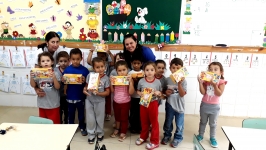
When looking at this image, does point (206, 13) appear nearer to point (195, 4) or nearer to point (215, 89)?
point (195, 4)

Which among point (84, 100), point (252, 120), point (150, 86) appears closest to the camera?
point (252, 120)

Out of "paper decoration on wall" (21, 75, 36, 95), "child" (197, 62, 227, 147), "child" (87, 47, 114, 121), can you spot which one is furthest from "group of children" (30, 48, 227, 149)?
"paper decoration on wall" (21, 75, 36, 95)

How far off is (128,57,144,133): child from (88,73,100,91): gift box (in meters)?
0.44

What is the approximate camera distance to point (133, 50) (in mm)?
2943

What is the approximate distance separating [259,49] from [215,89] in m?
1.51

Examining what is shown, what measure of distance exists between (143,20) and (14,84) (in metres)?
2.72

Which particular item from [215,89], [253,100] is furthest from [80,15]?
[253,100]

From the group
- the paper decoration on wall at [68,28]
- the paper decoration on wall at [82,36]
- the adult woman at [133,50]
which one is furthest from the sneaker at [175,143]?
the paper decoration on wall at [68,28]

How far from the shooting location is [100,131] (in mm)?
3029

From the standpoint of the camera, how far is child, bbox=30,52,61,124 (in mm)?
2695

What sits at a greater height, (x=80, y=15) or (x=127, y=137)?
(x=80, y=15)

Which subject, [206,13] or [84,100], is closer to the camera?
[84,100]

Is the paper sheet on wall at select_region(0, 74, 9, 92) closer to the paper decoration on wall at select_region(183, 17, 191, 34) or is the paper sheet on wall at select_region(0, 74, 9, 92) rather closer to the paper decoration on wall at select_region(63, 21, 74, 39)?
the paper decoration on wall at select_region(63, 21, 74, 39)

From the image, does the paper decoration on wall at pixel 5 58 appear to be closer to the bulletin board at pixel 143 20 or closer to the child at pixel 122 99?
the bulletin board at pixel 143 20
